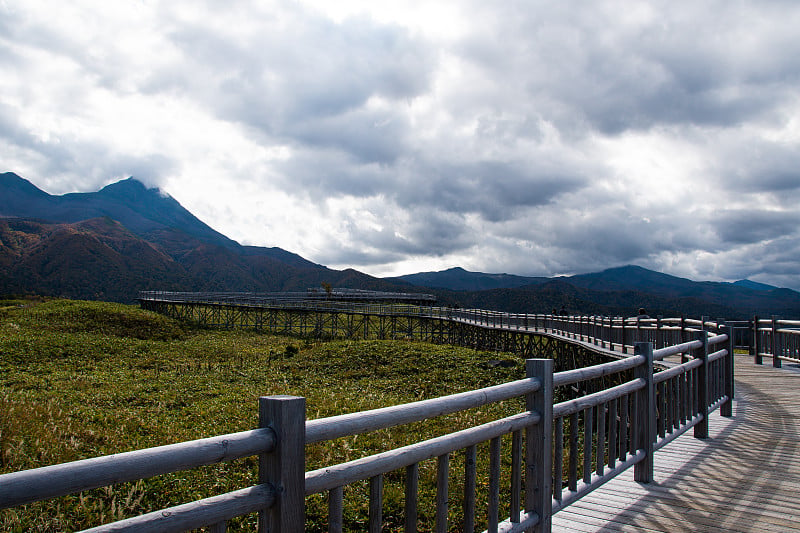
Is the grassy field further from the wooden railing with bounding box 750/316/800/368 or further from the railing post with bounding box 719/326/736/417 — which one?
the wooden railing with bounding box 750/316/800/368

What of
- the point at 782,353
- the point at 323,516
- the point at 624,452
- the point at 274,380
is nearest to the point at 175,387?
the point at 274,380

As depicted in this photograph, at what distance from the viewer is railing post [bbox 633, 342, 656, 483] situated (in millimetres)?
5594

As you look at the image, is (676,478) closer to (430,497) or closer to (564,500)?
(564,500)

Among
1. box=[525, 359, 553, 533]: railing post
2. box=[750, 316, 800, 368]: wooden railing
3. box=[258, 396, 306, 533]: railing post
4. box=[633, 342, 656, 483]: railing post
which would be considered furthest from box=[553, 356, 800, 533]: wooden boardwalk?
→ box=[750, 316, 800, 368]: wooden railing

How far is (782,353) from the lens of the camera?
52.5 ft

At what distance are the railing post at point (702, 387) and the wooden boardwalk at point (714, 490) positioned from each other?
169 millimetres

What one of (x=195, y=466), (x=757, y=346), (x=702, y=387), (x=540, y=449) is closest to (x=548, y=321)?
(x=757, y=346)

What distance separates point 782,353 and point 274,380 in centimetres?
1651

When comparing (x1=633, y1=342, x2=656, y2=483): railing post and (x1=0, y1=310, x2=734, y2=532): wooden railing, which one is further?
(x1=633, y1=342, x2=656, y2=483): railing post

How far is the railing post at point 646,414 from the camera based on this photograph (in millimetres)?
5594

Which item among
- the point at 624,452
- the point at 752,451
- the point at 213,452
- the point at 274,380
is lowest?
the point at 274,380

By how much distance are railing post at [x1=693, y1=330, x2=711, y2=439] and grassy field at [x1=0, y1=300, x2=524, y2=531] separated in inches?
146

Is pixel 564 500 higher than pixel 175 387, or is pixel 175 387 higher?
pixel 564 500

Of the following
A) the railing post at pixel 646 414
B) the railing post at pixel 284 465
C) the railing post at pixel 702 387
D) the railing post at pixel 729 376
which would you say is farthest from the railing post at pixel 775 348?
the railing post at pixel 284 465
